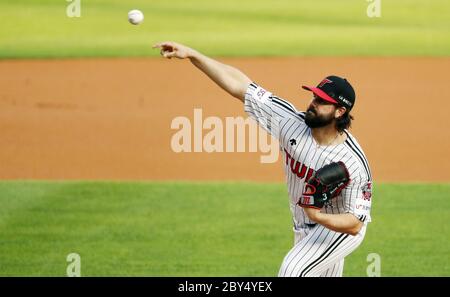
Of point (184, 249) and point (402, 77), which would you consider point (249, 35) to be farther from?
point (184, 249)

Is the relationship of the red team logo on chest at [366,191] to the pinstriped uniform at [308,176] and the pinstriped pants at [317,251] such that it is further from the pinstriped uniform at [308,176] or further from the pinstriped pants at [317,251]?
the pinstriped pants at [317,251]

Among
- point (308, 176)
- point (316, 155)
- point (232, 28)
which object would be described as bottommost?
point (308, 176)

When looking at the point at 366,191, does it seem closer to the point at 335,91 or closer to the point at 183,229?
the point at 335,91

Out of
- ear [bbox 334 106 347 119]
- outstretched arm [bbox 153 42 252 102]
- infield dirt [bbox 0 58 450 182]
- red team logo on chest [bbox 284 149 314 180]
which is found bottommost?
red team logo on chest [bbox 284 149 314 180]

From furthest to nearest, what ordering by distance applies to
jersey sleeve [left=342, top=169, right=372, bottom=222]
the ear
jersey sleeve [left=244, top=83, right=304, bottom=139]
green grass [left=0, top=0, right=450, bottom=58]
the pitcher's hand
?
green grass [left=0, top=0, right=450, bottom=58], jersey sleeve [left=244, top=83, right=304, bottom=139], the ear, jersey sleeve [left=342, top=169, right=372, bottom=222], the pitcher's hand

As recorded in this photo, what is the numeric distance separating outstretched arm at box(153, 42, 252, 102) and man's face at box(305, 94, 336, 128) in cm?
53

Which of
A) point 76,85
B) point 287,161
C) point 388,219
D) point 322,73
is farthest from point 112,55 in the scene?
point 287,161

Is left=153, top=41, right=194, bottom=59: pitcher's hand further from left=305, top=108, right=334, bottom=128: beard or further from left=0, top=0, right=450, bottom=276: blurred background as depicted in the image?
left=0, top=0, right=450, bottom=276: blurred background

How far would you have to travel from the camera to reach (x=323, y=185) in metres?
6.60

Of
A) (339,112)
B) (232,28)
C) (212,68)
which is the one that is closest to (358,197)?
(339,112)

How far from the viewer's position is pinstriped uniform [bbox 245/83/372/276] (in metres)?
6.98

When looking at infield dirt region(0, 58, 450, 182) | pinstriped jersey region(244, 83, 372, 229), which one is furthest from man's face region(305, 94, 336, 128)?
infield dirt region(0, 58, 450, 182)

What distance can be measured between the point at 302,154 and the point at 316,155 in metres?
0.10

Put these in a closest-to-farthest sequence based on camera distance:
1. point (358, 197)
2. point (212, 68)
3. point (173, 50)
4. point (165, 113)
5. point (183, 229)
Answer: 1. point (173, 50)
2. point (358, 197)
3. point (212, 68)
4. point (183, 229)
5. point (165, 113)
